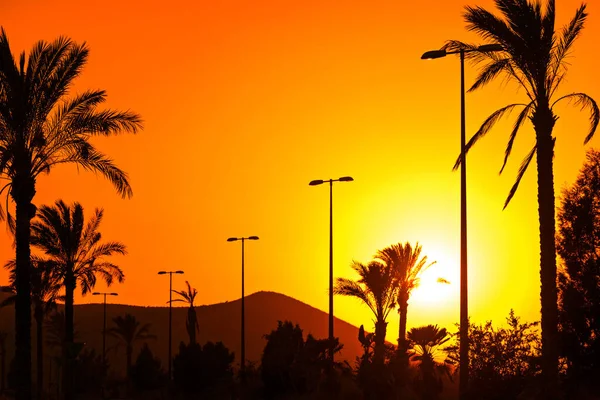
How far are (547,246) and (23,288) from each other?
52.4 feet

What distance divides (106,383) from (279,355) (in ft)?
68.6

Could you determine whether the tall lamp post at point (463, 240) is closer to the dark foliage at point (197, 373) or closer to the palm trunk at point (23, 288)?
the palm trunk at point (23, 288)

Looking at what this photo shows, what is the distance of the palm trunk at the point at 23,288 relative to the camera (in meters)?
32.1

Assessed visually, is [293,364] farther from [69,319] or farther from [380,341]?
[69,319]

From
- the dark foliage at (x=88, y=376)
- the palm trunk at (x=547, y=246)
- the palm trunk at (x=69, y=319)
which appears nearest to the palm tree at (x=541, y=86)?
the palm trunk at (x=547, y=246)

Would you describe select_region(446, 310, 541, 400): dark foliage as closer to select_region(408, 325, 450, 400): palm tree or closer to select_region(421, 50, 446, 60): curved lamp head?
select_region(421, 50, 446, 60): curved lamp head

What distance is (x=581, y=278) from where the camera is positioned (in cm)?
3638

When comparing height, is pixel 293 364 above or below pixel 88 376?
above

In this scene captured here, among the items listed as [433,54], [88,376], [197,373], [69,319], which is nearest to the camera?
[433,54]

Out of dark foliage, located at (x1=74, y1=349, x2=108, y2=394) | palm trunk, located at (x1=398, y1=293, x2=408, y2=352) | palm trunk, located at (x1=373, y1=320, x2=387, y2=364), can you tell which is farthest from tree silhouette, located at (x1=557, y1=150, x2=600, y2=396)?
dark foliage, located at (x1=74, y1=349, x2=108, y2=394)

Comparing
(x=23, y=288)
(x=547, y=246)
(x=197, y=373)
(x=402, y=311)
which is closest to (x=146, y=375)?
(x=197, y=373)

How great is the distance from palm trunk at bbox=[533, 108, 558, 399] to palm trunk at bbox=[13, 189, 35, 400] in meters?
15.6

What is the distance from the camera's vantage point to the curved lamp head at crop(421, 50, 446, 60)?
1185 inches

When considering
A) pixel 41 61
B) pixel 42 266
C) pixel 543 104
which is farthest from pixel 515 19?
pixel 42 266
